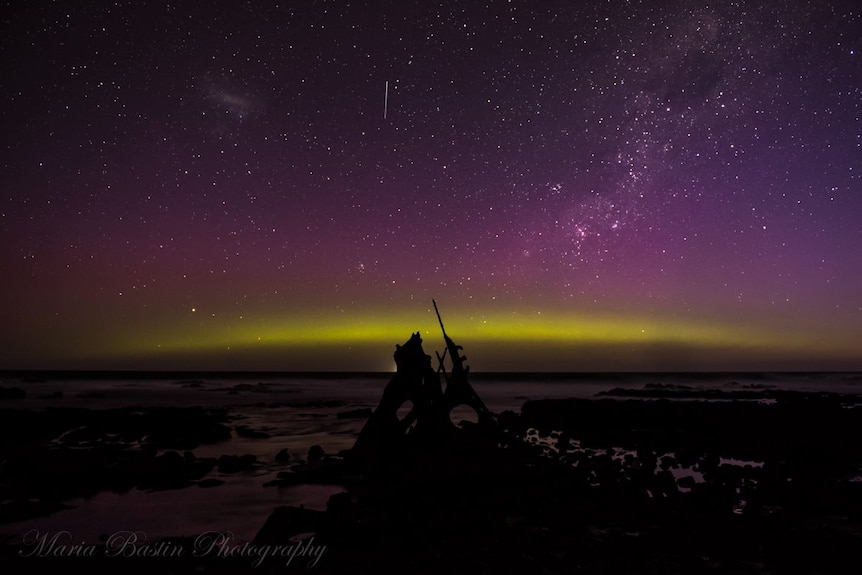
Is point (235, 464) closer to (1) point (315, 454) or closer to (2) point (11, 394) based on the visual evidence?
(1) point (315, 454)

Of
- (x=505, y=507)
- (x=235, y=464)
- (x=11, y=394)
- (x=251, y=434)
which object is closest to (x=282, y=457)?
(x=235, y=464)

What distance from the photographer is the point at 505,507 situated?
12555 millimetres

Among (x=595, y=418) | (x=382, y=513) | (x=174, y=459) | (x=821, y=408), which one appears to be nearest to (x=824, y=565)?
(x=382, y=513)

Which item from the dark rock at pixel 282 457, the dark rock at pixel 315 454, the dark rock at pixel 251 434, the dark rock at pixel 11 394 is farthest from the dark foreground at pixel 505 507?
the dark rock at pixel 11 394

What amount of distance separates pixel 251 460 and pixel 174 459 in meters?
2.71

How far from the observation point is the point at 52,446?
910 inches

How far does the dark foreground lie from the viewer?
934 centimetres

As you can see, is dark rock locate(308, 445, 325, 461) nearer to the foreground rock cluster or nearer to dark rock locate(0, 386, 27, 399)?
the foreground rock cluster

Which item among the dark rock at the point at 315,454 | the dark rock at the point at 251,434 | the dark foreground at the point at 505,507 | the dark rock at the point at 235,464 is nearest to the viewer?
the dark foreground at the point at 505,507

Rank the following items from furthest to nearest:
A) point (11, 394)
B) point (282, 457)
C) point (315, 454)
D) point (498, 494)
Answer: point (11, 394) < point (282, 457) < point (315, 454) < point (498, 494)

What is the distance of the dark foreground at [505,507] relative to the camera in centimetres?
934

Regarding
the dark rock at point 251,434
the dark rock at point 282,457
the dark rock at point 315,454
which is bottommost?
the dark rock at point 251,434

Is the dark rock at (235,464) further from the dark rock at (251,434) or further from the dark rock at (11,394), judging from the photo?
the dark rock at (11,394)

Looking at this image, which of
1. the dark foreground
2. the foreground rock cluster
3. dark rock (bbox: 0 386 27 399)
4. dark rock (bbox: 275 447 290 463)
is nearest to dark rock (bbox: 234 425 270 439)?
the foreground rock cluster
